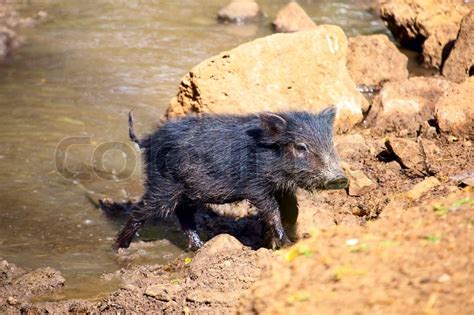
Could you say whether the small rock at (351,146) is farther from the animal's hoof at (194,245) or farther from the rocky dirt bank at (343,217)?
the animal's hoof at (194,245)

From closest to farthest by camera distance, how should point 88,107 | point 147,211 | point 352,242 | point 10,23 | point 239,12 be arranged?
point 352,242 < point 147,211 < point 88,107 < point 10,23 < point 239,12

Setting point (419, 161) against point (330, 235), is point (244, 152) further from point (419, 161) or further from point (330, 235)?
point (330, 235)

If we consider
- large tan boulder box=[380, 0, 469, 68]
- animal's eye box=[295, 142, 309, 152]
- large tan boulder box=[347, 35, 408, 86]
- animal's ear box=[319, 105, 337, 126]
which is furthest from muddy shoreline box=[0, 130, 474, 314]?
large tan boulder box=[380, 0, 469, 68]

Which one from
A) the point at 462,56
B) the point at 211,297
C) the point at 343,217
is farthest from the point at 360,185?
the point at 462,56

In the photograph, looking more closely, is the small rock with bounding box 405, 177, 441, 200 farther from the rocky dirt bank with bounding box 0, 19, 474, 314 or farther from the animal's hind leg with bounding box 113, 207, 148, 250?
the animal's hind leg with bounding box 113, 207, 148, 250

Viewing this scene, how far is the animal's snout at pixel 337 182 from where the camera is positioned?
693 centimetres

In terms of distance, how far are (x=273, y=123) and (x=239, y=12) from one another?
9762mm

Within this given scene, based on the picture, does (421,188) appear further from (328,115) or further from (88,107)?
(88,107)

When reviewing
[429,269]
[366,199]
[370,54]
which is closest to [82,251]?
[366,199]

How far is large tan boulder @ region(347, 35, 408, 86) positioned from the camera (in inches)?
483

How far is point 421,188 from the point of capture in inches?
292

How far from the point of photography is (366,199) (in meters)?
7.95

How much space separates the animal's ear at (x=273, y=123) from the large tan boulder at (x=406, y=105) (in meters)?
3.12

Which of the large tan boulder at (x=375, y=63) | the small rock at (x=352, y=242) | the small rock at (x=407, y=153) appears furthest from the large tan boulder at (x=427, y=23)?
the small rock at (x=352, y=242)
